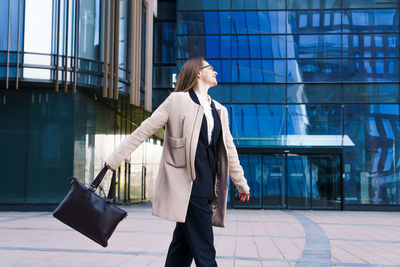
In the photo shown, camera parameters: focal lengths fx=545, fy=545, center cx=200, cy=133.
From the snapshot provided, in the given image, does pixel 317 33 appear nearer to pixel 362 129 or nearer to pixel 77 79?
pixel 362 129

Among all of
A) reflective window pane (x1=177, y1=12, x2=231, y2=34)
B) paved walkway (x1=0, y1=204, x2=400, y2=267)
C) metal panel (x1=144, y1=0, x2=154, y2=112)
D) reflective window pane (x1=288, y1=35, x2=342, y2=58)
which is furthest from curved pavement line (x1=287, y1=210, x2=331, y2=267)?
reflective window pane (x1=177, y1=12, x2=231, y2=34)

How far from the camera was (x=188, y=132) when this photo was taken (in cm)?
366

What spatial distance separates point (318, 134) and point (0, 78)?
37.2 ft

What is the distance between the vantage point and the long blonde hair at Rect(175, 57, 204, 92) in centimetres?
388

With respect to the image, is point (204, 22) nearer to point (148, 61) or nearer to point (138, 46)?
point (148, 61)

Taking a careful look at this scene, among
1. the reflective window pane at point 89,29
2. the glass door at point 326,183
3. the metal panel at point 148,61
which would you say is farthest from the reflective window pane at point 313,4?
the reflective window pane at point 89,29

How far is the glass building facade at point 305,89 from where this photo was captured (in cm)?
2022

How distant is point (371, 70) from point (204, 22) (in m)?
6.63

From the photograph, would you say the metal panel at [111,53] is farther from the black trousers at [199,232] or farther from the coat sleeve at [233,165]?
the black trousers at [199,232]

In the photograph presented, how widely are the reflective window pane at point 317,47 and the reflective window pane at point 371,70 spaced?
2.07 ft

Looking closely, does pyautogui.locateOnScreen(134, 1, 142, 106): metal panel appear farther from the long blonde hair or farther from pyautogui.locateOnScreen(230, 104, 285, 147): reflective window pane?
the long blonde hair

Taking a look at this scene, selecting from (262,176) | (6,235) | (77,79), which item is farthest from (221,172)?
(262,176)

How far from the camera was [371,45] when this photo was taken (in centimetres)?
2073

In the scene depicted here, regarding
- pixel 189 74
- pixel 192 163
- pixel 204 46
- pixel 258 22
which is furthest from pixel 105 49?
pixel 192 163
